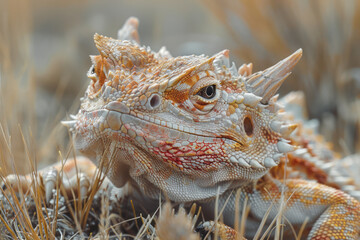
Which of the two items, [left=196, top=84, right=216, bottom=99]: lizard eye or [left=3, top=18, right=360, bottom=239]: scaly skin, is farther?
[left=196, top=84, right=216, bottom=99]: lizard eye

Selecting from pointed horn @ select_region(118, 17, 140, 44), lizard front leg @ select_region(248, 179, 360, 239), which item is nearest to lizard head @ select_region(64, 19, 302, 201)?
lizard front leg @ select_region(248, 179, 360, 239)

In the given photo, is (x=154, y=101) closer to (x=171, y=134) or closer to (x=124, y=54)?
(x=171, y=134)

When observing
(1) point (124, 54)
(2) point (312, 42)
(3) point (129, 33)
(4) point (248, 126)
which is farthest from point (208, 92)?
(2) point (312, 42)

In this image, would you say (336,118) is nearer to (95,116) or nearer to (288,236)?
(288,236)

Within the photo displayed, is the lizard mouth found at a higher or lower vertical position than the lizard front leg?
higher

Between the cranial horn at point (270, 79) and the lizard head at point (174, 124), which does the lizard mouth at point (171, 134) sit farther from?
the cranial horn at point (270, 79)

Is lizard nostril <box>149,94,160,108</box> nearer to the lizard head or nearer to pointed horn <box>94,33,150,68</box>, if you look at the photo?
Result: the lizard head

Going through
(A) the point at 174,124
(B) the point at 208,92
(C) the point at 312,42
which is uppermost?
(C) the point at 312,42
